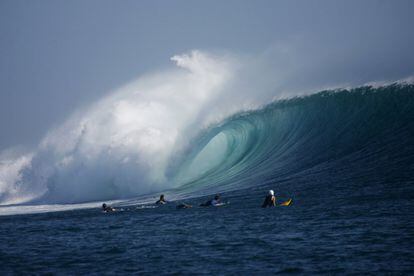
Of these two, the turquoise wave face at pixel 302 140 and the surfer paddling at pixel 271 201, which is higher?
the turquoise wave face at pixel 302 140

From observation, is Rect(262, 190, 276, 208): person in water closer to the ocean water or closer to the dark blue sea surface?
the dark blue sea surface

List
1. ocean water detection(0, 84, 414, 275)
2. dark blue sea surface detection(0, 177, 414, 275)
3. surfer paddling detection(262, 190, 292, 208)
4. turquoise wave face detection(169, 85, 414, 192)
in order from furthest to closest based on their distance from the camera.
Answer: turquoise wave face detection(169, 85, 414, 192) → surfer paddling detection(262, 190, 292, 208) → ocean water detection(0, 84, 414, 275) → dark blue sea surface detection(0, 177, 414, 275)

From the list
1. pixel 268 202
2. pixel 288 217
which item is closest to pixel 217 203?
pixel 268 202

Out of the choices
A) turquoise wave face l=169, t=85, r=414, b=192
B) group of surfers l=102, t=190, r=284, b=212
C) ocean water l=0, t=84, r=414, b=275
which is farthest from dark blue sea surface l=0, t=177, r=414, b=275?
turquoise wave face l=169, t=85, r=414, b=192

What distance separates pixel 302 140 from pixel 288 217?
40.1 ft

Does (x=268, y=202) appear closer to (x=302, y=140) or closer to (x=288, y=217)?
(x=288, y=217)

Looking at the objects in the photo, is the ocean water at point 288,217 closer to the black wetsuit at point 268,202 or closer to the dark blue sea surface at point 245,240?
the dark blue sea surface at point 245,240

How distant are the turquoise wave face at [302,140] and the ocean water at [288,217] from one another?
0.29ft

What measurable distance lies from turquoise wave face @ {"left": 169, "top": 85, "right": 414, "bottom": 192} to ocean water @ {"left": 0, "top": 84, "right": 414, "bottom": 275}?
9cm

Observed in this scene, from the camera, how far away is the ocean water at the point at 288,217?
28.1ft

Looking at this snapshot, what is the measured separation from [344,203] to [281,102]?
19283 millimetres

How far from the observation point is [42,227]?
1631cm

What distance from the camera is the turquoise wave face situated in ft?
64.6

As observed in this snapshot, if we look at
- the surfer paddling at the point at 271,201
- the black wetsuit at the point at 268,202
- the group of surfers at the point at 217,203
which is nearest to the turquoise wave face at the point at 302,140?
the surfer paddling at the point at 271,201
